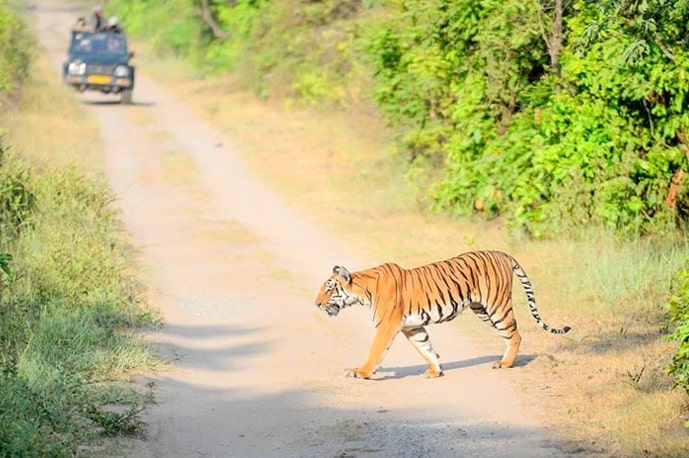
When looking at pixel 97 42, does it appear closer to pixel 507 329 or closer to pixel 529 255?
pixel 529 255

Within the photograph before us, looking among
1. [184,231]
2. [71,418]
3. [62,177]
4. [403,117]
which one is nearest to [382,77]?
[403,117]

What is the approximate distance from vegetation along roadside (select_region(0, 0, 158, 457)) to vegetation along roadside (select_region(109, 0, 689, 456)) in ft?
9.81

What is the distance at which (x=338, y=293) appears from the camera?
927cm

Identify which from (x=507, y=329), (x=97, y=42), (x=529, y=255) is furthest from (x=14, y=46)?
(x=507, y=329)

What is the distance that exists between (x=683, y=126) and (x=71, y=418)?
7912mm

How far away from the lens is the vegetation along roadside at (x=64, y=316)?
7691mm

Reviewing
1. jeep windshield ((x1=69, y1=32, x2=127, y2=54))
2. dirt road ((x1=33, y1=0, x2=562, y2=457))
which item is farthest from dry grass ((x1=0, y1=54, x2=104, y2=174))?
dirt road ((x1=33, y1=0, x2=562, y2=457))

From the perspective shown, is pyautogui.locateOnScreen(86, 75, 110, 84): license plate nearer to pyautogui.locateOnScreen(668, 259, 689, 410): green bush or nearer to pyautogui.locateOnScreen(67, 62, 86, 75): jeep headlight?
pyautogui.locateOnScreen(67, 62, 86, 75): jeep headlight

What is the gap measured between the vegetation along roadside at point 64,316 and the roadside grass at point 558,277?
2939mm

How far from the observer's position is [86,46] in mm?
33438

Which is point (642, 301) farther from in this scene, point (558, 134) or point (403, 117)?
point (403, 117)

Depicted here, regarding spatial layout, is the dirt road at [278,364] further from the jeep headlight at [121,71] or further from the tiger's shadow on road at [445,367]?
the jeep headlight at [121,71]

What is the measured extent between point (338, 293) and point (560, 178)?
5.02 m

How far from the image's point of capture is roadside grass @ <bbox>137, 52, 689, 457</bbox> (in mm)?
8086
